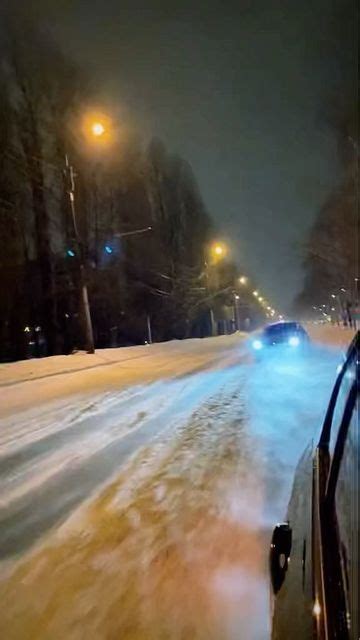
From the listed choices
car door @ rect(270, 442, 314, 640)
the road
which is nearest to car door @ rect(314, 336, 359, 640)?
car door @ rect(270, 442, 314, 640)

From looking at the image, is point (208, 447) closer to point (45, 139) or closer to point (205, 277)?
point (45, 139)

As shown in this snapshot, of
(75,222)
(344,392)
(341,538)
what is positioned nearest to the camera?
(341,538)

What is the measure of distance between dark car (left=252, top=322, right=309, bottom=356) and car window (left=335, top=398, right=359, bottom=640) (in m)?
25.0

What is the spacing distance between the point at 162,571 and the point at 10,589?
3.18 ft

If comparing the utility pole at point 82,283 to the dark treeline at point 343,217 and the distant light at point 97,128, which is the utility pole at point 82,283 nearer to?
the distant light at point 97,128

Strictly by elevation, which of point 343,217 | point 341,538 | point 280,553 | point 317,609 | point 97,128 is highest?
point 97,128

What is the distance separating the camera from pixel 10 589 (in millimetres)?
3861

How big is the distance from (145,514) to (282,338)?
2352 centimetres

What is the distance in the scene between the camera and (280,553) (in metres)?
2.78

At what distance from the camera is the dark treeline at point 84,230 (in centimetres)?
3058

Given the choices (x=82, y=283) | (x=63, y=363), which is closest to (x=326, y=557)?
(x=63, y=363)

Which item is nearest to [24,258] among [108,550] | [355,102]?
[355,102]

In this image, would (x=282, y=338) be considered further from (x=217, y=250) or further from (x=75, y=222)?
(x=217, y=250)

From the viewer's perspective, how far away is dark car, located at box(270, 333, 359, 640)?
1753mm
